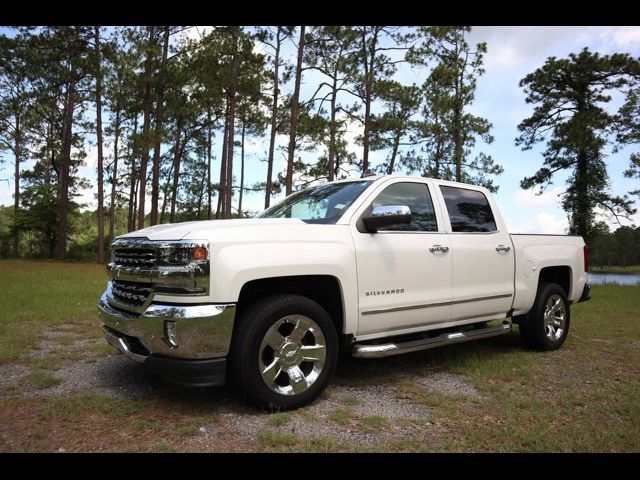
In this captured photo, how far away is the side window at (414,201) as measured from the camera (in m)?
4.59

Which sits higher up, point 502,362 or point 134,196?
point 134,196

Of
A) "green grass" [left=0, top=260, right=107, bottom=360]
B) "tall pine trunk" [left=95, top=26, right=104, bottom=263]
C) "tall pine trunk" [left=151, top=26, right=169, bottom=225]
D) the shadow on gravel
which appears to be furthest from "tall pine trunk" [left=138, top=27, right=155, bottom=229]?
the shadow on gravel

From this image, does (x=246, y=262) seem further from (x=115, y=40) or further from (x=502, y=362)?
(x=115, y=40)

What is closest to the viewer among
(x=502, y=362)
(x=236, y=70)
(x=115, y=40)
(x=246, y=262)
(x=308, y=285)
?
(x=246, y=262)

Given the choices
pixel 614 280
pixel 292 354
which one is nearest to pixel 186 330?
pixel 292 354

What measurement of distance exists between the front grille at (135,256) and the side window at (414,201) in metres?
2.11

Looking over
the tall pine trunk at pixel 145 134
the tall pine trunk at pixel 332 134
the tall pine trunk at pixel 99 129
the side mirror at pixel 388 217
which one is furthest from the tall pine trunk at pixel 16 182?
the side mirror at pixel 388 217

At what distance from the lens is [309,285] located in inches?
159

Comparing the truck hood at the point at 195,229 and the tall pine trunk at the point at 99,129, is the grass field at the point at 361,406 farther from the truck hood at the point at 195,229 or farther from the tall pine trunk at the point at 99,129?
the tall pine trunk at the point at 99,129

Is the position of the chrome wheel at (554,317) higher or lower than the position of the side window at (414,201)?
lower

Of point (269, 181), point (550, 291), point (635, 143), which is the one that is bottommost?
point (550, 291)

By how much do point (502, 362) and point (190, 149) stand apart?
36.5 meters
